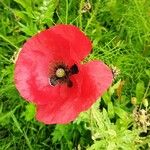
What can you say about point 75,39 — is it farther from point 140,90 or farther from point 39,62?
point 140,90

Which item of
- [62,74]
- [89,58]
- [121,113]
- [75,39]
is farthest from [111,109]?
[75,39]

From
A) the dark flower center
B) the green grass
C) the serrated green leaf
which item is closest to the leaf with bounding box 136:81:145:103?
the green grass

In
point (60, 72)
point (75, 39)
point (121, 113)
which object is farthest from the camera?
point (121, 113)

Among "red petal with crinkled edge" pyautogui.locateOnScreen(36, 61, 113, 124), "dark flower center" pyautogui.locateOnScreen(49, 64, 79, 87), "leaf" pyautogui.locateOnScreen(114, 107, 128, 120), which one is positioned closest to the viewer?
"red petal with crinkled edge" pyautogui.locateOnScreen(36, 61, 113, 124)

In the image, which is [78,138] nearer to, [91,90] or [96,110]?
[96,110]

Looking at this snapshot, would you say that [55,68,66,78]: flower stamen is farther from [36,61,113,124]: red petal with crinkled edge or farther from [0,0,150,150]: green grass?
[0,0,150,150]: green grass

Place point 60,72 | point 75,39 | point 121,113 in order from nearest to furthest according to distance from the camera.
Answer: point 75,39 < point 60,72 < point 121,113

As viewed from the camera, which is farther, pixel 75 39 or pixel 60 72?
pixel 60 72
